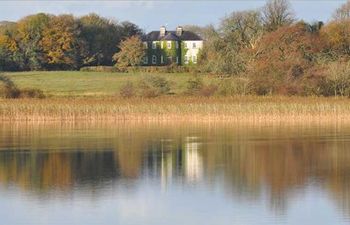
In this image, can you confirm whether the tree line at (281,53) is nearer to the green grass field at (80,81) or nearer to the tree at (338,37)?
the tree at (338,37)

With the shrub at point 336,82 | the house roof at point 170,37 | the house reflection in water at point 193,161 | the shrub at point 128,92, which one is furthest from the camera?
the house roof at point 170,37

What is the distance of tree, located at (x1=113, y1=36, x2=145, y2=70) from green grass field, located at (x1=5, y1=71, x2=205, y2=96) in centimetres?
575

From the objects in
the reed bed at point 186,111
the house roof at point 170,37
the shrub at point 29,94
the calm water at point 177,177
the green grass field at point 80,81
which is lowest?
the calm water at point 177,177

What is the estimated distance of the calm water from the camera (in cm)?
1523

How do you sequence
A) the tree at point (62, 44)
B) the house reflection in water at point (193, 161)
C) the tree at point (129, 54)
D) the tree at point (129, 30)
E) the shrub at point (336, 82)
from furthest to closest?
the tree at point (129, 30)
the tree at point (129, 54)
the tree at point (62, 44)
the shrub at point (336, 82)
the house reflection in water at point (193, 161)

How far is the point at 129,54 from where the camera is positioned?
75.1m

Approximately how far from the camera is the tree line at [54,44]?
72.4 metres

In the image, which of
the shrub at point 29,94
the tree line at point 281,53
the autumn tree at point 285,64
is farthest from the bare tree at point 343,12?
the shrub at point 29,94

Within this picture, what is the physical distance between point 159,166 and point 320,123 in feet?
48.8

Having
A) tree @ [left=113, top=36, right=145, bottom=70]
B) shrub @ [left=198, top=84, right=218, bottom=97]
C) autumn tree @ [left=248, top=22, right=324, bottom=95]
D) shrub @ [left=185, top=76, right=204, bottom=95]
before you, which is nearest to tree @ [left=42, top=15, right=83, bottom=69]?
tree @ [left=113, top=36, right=145, bottom=70]

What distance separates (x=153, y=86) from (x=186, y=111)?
10.3 metres

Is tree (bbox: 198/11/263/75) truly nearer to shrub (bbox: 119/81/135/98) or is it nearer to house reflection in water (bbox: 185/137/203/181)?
shrub (bbox: 119/81/135/98)

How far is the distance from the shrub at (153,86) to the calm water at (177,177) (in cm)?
1292

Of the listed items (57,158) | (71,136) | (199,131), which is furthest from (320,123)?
(57,158)
